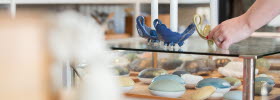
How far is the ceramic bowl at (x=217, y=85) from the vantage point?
128 centimetres

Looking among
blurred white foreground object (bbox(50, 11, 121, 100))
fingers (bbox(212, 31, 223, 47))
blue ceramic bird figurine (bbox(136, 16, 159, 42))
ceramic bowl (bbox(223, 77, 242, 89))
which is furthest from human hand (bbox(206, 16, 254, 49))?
blurred white foreground object (bbox(50, 11, 121, 100))

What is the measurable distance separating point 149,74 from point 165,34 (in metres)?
0.13

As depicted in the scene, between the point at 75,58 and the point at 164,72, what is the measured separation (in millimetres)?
1085

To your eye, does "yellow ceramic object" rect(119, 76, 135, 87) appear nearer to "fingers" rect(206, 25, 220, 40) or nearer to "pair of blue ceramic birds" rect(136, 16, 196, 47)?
"pair of blue ceramic birds" rect(136, 16, 196, 47)

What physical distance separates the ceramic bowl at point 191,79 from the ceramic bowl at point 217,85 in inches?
0.6

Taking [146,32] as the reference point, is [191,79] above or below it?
below

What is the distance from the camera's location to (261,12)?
1.21m

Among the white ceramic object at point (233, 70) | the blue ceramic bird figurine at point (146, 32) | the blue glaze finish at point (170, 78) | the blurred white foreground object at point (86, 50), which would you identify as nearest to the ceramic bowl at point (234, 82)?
the white ceramic object at point (233, 70)

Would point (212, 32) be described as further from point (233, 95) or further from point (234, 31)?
point (233, 95)

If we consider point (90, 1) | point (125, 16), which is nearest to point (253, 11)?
point (90, 1)

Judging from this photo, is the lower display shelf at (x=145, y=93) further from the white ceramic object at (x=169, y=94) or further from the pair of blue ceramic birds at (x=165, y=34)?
the pair of blue ceramic birds at (x=165, y=34)

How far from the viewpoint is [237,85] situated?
4.03 ft

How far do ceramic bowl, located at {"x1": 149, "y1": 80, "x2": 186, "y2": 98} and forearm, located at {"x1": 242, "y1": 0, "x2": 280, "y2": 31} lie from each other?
0.84 feet

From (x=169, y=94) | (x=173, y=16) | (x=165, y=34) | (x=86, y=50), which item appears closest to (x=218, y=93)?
(x=169, y=94)
